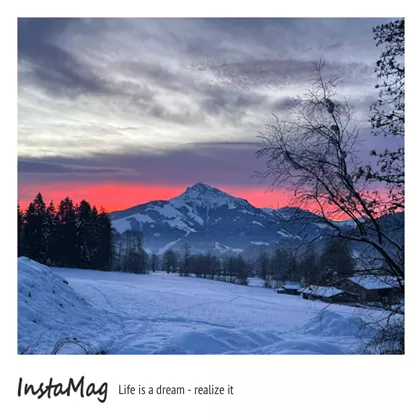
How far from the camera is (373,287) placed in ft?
16.0

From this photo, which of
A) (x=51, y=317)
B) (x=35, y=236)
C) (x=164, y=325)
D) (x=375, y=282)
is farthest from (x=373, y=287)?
(x=35, y=236)

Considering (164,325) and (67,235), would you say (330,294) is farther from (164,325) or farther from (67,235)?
(67,235)

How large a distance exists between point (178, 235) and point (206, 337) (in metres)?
63.4

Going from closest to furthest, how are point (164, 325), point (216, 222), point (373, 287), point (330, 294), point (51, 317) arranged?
1. point (373, 287)
2. point (330, 294)
3. point (51, 317)
4. point (164, 325)
5. point (216, 222)

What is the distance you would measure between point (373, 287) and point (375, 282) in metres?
0.16

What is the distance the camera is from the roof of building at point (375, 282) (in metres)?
4.90

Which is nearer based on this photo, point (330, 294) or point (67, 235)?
point (330, 294)

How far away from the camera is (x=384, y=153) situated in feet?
16.2

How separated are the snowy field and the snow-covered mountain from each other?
1.33 metres

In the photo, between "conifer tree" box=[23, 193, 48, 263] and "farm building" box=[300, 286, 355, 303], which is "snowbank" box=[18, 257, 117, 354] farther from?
"conifer tree" box=[23, 193, 48, 263]

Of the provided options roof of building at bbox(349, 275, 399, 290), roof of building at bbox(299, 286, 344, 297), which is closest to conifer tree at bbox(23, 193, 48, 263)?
roof of building at bbox(299, 286, 344, 297)

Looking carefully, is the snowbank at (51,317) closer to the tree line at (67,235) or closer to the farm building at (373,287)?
the farm building at (373,287)
